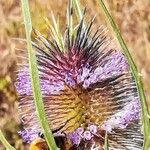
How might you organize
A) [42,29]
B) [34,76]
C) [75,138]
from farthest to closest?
[42,29]
[75,138]
[34,76]

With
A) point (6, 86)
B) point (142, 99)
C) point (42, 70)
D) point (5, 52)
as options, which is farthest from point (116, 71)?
point (5, 52)

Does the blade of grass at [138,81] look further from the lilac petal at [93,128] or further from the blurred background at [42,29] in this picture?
the blurred background at [42,29]

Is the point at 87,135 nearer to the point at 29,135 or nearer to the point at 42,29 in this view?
the point at 29,135

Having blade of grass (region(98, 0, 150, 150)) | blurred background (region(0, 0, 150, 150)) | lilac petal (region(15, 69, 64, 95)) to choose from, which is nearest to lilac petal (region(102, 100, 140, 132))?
lilac petal (region(15, 69, 64, 95))

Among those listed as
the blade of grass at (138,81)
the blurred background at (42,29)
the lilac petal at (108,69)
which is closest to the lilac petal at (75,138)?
the lilac petal at (108,69)

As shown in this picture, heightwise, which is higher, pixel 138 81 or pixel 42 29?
pixel 42 29

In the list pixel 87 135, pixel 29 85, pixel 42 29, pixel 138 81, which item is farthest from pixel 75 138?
pixel 42 29
